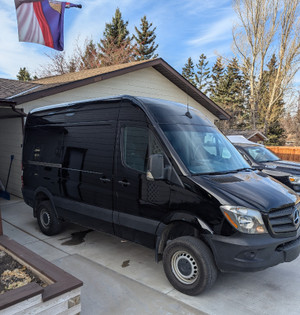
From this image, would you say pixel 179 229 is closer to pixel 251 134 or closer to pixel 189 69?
pixel 251 134

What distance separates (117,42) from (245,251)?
34.1m

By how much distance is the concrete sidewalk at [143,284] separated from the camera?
3.17 m

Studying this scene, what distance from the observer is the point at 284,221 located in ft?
10.7

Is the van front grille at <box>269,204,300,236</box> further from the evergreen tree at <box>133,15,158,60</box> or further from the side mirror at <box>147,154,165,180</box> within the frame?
the evergreen tree at <box>133,15,158,60</box>

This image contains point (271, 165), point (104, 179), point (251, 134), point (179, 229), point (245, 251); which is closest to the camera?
point (245, 251)

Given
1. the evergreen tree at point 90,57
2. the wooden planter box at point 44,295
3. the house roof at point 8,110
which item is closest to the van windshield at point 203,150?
the wooden planter box at point 44,295

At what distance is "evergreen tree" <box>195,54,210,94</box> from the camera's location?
139 ft

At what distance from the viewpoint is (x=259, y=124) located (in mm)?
33625

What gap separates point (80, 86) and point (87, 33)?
28.1 m

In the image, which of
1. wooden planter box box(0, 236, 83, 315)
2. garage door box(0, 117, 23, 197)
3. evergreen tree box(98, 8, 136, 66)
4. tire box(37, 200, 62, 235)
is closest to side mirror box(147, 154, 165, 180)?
wooden planter box box(0, 236, 83, 315)

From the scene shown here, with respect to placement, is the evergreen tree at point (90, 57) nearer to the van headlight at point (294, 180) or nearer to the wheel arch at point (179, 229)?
the van headlight at point (294, 180)

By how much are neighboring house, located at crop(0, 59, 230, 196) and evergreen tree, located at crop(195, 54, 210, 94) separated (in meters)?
31.5

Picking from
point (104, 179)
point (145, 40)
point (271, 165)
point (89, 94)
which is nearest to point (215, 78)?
point (145, 40)

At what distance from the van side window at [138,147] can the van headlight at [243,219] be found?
3.80 feet
